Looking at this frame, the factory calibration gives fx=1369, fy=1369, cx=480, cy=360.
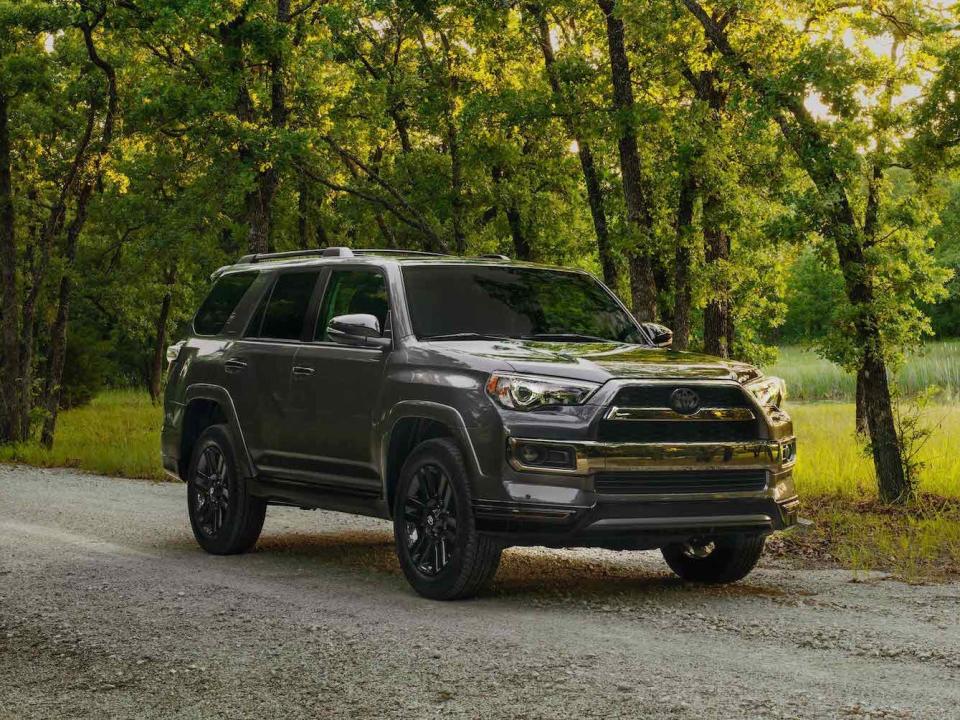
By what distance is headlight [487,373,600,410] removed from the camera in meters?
7.61

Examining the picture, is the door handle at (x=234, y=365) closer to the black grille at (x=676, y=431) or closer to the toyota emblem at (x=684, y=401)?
the black grille at (x=676, y=431)

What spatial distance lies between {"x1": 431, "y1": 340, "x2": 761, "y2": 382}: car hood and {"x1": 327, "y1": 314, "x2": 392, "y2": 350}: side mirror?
16.0 inches

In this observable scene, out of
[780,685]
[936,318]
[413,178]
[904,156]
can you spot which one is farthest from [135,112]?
[936,318]

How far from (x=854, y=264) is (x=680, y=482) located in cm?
683

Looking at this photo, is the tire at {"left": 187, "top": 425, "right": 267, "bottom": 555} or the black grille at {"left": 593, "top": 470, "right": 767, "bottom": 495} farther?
the tire at {"left": 187, "top": 425, "right": 267, "bottom": 555}

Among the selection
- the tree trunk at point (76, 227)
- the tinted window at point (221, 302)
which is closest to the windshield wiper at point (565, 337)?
the tinted window at point (221, 302)

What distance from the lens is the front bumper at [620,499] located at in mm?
7488

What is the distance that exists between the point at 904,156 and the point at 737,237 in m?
8.32

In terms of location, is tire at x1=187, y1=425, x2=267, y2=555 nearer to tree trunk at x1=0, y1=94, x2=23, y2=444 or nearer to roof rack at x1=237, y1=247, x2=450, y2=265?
roof rack at x1=237, y1=247, x2=450, y2=265

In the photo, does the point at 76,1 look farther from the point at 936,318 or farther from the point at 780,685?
the point at 936,318

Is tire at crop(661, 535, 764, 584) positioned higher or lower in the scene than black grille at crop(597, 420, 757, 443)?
lower

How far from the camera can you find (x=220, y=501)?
10.3 m

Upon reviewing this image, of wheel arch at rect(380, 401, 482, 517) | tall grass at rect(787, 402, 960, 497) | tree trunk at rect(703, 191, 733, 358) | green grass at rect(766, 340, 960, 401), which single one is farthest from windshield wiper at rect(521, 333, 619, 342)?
green grass at rect(766, 340, 960, 401)

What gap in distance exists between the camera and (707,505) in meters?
7.83
